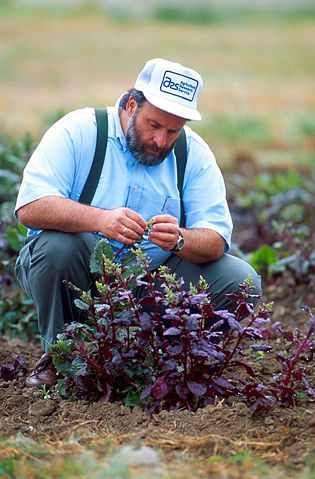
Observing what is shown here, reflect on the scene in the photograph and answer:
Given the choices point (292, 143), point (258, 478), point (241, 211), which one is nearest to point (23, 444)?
point (258, 478)

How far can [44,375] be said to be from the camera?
4090 mm

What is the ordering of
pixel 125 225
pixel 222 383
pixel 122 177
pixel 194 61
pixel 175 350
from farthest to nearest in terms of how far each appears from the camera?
pixel 194 61, pixel 122 177, pixel 125 225, pixel 222 383, pixel 175 350

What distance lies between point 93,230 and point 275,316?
1.96 m

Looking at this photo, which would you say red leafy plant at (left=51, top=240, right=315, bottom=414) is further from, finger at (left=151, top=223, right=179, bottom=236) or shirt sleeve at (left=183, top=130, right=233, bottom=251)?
shirt sleeve at (left=183, top=130, right=233, bottom=251)

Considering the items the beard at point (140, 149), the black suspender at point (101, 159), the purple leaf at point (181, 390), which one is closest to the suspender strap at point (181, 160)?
the black suspender at point (101, 159)

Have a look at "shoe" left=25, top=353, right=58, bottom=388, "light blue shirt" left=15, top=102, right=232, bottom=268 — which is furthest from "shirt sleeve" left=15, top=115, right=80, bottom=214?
"shoe" left=25, top=353, right=58, bottom=388

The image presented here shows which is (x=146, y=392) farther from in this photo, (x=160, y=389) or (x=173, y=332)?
(x=173, y=332)

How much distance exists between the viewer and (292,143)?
11.5 meters

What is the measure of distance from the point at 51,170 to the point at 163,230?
60 centimetres

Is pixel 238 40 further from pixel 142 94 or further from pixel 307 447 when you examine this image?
pixel 307 447

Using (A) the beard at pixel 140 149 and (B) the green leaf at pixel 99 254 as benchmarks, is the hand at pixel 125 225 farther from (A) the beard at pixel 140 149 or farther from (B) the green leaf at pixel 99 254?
(A) the beard at pixel 140 149

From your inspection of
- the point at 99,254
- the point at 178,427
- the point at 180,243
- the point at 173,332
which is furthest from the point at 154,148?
the point at 178,427

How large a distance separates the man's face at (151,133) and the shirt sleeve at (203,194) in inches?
7.3

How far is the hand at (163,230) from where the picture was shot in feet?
13.0
